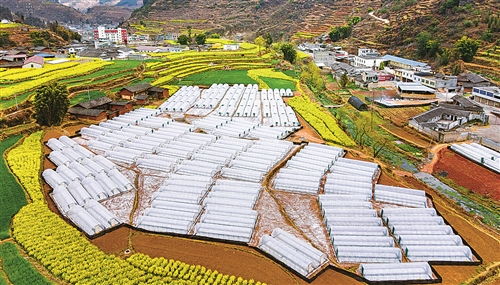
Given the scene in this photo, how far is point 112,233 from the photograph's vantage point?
16.4 meters

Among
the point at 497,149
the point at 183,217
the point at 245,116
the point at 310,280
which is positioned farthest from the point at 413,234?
the point at 245,116

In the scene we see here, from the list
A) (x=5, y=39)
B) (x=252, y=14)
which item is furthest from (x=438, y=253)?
(x=252, y=14)

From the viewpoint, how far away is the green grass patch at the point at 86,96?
34094 millimetres

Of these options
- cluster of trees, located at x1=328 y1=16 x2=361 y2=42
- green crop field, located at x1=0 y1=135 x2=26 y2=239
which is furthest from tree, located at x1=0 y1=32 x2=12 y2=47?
cluster of trees, located at x1=328 y1=16 x2=361 y2=42

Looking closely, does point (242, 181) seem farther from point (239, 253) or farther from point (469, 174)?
point (469, 174)

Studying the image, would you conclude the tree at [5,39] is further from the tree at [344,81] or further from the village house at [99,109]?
the tree at [344,81]

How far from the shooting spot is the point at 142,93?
1490 inches

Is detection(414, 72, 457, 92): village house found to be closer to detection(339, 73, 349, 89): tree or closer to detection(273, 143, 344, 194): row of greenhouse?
detection(339, 73, 349, 89): tree

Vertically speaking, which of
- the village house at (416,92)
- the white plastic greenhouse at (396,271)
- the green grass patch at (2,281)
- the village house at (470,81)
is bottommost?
the green grass patch at (2,281)

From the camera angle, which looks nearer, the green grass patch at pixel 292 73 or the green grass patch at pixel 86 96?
the green grass patch at pixel 86 96

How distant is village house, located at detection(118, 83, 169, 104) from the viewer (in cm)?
3644

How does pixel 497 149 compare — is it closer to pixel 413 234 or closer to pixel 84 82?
pixel 413 234

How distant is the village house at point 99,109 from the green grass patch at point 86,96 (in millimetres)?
2512

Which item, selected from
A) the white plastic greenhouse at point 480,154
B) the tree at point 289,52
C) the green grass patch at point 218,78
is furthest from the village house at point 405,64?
the white plastic greenhouse at point 480,154
